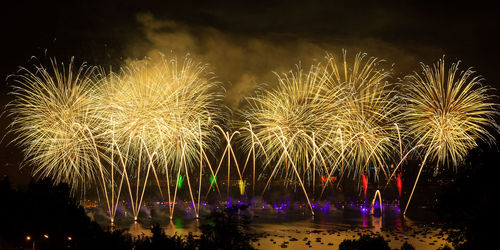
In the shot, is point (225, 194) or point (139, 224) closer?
point (139, 224)

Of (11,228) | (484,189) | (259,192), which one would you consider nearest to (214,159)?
(259,192)

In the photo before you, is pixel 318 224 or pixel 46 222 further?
pixel 318 224

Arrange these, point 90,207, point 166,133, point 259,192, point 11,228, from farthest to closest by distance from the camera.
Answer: point 259,192
point 90,207
point 166,133
point 11,228

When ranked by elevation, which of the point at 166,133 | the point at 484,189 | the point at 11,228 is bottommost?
the point at 11,228

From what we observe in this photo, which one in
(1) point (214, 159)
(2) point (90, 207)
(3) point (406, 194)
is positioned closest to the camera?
(2) point (90, 207)

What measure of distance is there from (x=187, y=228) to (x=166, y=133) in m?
8.33

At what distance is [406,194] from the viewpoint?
6744cm

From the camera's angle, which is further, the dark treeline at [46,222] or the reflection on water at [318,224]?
the reflection on water at [318,224]

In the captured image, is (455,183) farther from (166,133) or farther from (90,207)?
(90,207)

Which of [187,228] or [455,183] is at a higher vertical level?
[455,183]

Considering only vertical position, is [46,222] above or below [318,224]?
below

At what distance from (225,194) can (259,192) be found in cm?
606

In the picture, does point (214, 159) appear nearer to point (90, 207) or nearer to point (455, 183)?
point (90, 207)

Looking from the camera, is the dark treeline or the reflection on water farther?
the reflection on water
